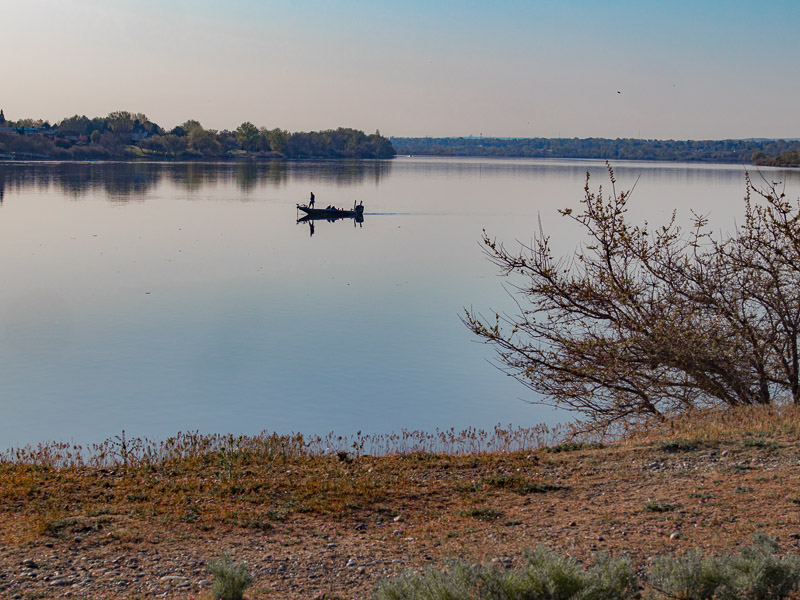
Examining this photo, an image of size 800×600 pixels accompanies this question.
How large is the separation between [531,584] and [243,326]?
1886 centimetres

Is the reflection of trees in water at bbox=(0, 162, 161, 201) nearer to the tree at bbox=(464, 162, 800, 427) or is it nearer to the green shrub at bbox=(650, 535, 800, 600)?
the tree at bbox=(464, 162, 800, 427)

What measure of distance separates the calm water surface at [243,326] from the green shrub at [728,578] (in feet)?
32.7

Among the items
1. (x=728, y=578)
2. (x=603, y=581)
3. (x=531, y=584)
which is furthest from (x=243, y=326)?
(x=728, y=578)

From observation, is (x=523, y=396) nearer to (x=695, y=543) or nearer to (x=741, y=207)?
(x=695, y=543)

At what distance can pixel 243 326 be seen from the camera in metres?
23.4

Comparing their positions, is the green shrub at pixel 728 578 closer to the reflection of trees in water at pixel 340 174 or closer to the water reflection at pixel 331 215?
the water reflection at pixel 331 215

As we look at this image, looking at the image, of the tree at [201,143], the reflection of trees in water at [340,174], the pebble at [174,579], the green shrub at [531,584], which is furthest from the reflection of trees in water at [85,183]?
the tree at [201,143]

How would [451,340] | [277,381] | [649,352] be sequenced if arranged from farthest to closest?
[451,340] < [277,381] < [649,352]

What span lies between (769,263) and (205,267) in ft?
82.3

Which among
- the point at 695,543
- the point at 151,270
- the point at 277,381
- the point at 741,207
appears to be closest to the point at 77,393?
the point at 277,381

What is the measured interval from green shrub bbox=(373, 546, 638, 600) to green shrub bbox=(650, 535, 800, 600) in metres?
0.29

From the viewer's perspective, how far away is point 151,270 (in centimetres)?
3250

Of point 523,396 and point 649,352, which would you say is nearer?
point 649,352

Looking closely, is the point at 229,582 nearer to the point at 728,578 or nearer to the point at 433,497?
the point at 728,578
